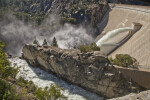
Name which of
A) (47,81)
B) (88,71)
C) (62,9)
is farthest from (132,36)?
(62,9)

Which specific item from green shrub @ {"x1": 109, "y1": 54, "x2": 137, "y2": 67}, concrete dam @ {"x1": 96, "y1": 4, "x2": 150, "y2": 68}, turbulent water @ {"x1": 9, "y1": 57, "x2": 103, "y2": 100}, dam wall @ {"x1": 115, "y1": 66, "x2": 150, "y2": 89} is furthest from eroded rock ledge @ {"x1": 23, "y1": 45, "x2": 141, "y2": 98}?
concrete dam @ {"x1": 96, "y1": 4, "x2": 150, "y2": 68}

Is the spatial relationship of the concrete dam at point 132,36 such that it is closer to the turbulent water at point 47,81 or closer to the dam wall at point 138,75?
Result: the dam wall at point 138,75

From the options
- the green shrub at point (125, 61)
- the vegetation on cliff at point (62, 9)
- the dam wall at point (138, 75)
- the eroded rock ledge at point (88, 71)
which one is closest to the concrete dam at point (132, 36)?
the green shrub at point (125, 61)

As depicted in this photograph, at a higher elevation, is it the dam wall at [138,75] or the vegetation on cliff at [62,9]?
the vegetation on cliff at [62,9]

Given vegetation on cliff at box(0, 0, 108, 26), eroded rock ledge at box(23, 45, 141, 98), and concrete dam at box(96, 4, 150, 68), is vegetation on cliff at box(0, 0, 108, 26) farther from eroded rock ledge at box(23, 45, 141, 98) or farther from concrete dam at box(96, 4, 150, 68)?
eroded rock ledge at box(23, 45, 141, 98)

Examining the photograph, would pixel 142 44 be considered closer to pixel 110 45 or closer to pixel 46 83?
pixel 110 45

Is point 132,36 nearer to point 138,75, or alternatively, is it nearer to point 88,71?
point 138,75

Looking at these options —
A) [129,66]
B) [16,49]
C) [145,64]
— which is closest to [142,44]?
[145,64]
